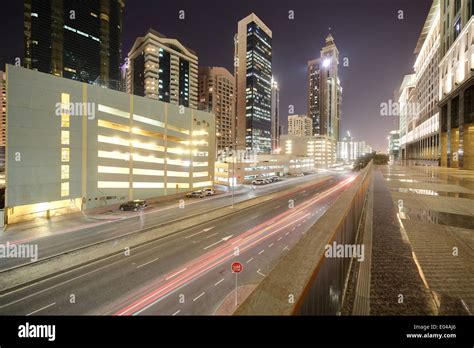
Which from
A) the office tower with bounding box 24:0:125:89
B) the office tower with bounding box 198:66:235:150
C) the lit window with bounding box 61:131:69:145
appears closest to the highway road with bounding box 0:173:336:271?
the lit window with bounding box 61:131:69:145

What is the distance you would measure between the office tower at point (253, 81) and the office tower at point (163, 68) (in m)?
32.3

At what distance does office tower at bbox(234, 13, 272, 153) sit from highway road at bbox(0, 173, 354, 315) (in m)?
114

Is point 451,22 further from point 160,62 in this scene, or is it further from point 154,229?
point 160,62

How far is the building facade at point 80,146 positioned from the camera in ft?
73.0

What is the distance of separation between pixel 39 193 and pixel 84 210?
4.89 metres

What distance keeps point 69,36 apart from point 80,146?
111186 mm

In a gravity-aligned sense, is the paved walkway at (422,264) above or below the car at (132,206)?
above

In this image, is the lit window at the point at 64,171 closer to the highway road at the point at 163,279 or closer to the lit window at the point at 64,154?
the lit window at the point at 64,154

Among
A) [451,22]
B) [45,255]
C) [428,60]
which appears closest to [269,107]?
[428,60]

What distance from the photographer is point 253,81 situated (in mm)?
127125

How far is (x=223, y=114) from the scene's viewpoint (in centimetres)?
13088

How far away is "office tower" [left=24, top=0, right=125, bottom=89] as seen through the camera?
91375 mm

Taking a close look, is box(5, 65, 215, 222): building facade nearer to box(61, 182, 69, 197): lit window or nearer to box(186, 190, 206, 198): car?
box(61, 182, 69, 197): lit window

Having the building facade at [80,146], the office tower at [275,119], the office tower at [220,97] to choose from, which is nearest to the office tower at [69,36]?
the office tower at [220,97]
